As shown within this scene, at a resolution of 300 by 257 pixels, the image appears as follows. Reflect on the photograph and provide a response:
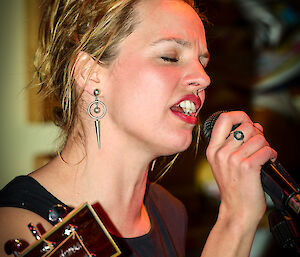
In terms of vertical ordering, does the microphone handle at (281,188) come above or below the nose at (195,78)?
below

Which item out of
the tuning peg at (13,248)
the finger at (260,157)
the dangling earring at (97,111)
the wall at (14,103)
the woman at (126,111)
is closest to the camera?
the tuning peg at (13,248)

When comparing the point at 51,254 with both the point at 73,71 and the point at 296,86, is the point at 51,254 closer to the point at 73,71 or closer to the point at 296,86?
the point at 73,71

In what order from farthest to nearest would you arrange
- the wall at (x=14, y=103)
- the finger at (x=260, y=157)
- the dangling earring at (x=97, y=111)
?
the wall at (x=14, y=103)
the dangling earring at (x=97, y=111)
the finger at (x=260, y=157)

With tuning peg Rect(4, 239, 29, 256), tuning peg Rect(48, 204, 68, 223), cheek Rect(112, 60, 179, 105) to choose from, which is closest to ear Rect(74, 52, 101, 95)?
cheek Rect(112, 60, 179, 105)

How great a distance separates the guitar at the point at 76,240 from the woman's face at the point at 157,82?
1.13ft

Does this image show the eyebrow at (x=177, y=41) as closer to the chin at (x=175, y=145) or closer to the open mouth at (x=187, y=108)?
the open mouth at (x=187, y=108)

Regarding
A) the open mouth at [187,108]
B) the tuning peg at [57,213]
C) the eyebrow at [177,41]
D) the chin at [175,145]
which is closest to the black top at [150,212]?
the tuning peg at [57,213]

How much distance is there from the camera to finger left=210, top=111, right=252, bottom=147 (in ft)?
3.39

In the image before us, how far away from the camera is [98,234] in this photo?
35.3 inches

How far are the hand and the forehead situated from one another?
0.31 metres

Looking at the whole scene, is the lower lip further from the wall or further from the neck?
the wall

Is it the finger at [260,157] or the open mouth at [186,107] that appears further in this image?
the open mouth at [186,107]

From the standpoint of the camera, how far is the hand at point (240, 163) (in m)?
0.99

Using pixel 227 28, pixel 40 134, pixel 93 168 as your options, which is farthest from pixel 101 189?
pixel 227 28
